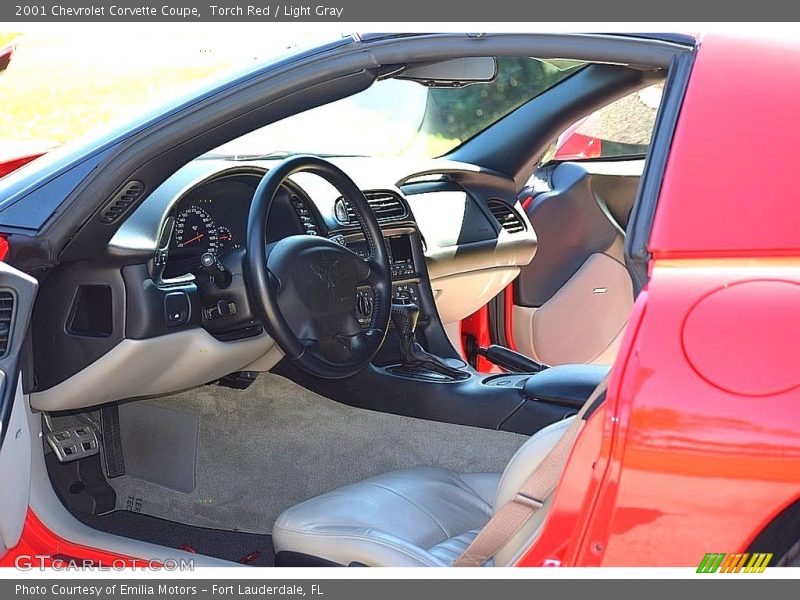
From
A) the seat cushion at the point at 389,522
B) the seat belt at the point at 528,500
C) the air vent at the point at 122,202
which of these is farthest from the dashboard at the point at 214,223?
the seat belt at the point at 528,500

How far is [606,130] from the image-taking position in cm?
368

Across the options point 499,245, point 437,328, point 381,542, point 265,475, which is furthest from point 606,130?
point 381,542

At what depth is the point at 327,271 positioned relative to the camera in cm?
255

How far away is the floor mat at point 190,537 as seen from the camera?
105 inches

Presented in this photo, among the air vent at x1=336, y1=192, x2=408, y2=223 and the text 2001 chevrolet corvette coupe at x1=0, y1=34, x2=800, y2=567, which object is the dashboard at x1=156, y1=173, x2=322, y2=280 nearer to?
the text 2001 chevrolet corvette coupe at x1=0, y1=34, x2=800, y2=567

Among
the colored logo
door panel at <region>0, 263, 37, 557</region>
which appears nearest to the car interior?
door panel at <region>0, 263, 37, 557</region>

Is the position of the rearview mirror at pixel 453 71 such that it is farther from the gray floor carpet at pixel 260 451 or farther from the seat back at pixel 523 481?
the gray floor carpet at pixel 260 451

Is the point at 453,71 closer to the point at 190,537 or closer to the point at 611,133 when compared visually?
the point at 190,537

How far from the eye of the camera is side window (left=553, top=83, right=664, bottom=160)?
10.6 feet

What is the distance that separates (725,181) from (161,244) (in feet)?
4.69

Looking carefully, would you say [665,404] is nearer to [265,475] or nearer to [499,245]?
[265,475]

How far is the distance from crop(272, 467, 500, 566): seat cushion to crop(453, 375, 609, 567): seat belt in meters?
0.19

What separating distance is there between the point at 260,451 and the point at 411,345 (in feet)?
1.94

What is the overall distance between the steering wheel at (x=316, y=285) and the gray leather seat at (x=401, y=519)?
365mm
